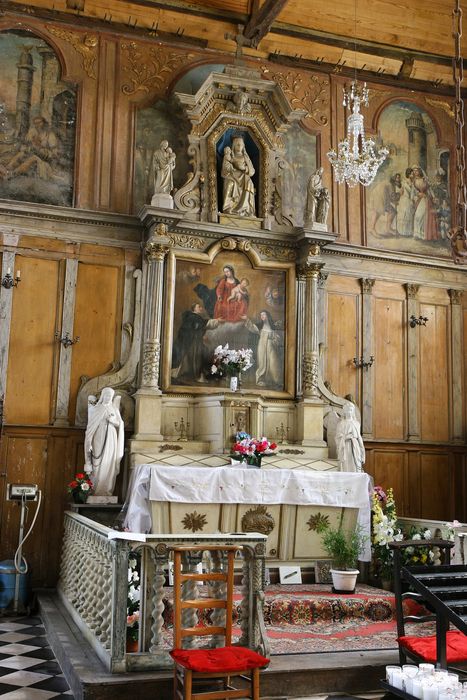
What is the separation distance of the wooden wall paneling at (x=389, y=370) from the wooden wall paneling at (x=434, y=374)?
302 millimetres

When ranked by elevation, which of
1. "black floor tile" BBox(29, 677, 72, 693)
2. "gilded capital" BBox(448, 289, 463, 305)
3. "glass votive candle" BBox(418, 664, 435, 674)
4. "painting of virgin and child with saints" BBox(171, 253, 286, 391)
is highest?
"gilded capital" BBox(448, 289, 463, 305)

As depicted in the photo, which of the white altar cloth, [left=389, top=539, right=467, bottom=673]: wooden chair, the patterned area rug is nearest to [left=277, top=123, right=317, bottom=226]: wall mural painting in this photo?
the white altar cloth

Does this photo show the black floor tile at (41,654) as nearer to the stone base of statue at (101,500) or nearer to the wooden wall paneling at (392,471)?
the stone base of statue at (101,500)

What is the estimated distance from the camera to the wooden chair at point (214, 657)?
458 cm

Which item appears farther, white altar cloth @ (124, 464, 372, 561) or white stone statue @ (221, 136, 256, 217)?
white stone statue @ (221, 136, 256, 217)

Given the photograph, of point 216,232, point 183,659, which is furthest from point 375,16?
point 183,659

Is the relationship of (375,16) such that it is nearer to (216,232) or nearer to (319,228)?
(319,228)

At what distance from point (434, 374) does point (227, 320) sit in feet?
11.4

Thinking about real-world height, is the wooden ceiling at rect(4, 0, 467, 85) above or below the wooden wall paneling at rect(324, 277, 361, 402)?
above

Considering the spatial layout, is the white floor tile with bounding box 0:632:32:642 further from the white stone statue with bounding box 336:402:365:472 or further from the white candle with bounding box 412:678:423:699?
the white stone statue with bounding box 336:402:365:472

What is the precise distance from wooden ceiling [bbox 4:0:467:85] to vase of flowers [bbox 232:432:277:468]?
19.0 ft

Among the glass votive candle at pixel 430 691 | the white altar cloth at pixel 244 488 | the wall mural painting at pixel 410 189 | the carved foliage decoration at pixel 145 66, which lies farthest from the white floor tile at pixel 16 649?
the wall mural painting at pixel 410 189

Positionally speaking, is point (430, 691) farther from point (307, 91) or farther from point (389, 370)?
point (307, 91)

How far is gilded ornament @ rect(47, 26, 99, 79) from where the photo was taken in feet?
35.1
